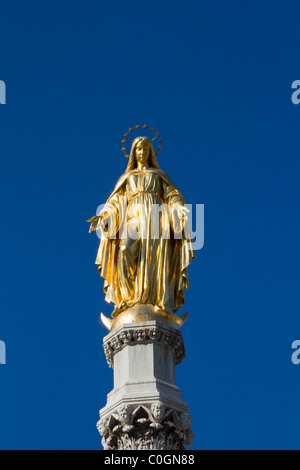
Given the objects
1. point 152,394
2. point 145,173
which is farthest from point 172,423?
point 145,173

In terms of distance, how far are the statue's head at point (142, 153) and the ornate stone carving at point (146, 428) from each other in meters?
6.40

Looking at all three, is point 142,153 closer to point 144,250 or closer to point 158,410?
point 144,250

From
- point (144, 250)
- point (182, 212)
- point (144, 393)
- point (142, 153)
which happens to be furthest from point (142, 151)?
point (144, 393)

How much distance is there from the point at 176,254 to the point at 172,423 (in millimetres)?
4129

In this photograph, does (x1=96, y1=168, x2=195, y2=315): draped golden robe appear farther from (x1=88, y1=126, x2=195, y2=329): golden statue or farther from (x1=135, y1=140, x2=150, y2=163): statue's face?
(x1=135, y1=140, x2=150, y2=163): statue's face

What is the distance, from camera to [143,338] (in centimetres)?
2183

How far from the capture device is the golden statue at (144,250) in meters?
22.7

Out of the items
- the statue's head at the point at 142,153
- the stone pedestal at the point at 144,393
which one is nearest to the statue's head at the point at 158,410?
the stone pedestal at the point at 144,393

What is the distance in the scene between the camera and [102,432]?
2116 cm

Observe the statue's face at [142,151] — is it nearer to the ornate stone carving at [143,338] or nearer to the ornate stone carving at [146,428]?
the ornate stone carving at [143,338]

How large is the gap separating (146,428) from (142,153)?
683 cm

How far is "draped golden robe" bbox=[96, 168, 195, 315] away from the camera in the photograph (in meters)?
22.8

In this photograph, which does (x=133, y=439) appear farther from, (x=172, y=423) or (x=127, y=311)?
(x=127, y=311)

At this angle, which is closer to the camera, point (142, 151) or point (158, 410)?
point (158, 410)
